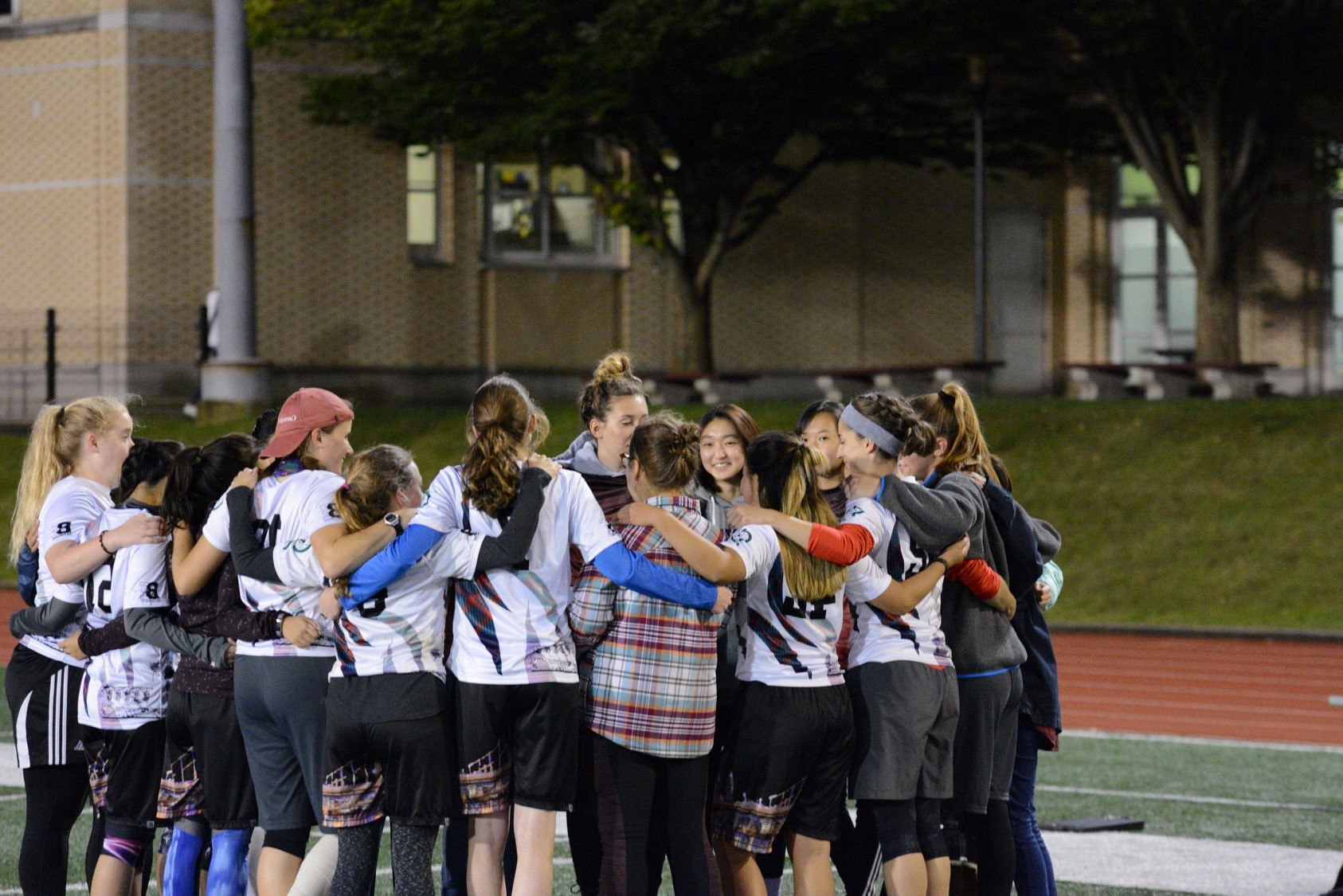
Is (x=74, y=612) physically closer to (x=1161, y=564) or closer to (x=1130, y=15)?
(x=1161, y=564)

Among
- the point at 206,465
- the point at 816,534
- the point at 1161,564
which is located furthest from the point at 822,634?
the point at 1161,564

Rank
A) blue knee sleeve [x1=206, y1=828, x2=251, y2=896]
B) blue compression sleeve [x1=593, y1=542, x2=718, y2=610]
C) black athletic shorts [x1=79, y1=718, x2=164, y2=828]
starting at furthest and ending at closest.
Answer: black athletic shorts [x1=79, y1=718, x2=164, y2=828], blue knee sleeve [x1=206, y1=828, x2=251, y2=896], blue compression sleeve [x1=593, y1=542, x2=718, y2=610]

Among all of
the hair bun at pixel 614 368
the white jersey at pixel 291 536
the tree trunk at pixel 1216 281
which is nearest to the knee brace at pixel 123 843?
the white jersey at pixel 291 536

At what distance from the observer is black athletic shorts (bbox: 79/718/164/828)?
6.13 m

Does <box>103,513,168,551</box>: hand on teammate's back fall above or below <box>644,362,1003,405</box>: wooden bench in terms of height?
below

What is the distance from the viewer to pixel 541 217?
3111cm

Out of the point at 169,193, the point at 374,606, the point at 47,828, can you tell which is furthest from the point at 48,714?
the point at 169,193

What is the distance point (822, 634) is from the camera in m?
5.87

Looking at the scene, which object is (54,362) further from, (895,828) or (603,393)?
(895,828)

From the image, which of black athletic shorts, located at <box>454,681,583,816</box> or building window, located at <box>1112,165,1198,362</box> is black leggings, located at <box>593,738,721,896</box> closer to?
black athletic shorts, located at <box>454,681,583,816</box>

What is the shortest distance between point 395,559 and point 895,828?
182 cm

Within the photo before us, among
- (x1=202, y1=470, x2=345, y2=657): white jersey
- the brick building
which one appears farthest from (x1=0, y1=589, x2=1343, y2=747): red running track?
the brick building

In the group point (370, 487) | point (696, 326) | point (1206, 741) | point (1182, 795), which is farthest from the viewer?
point (696, 326)

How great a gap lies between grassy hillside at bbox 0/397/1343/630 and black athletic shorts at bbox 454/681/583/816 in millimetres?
14356
